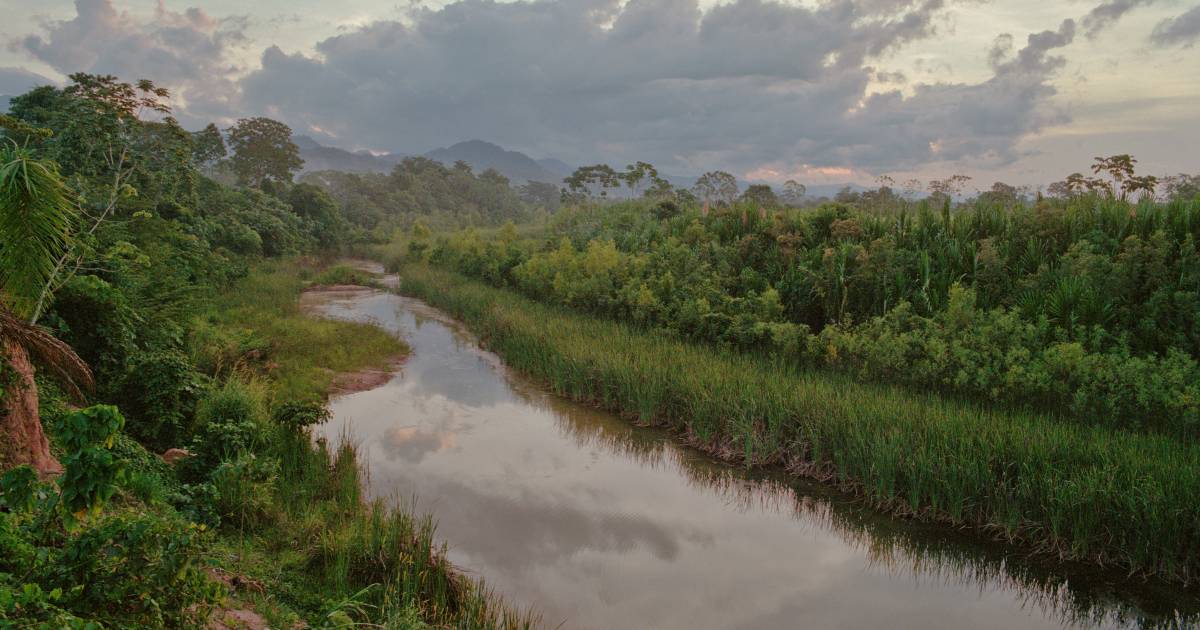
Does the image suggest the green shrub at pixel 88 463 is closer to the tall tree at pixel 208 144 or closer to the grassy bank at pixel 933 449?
the grassy bank at pixel 933 449

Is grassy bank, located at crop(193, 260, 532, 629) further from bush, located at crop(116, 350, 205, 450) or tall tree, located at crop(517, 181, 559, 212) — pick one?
tall tree, located at crop(517, 181, 559, 212)

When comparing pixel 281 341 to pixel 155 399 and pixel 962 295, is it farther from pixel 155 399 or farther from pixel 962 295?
pixel 962 295

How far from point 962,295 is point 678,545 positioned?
6352 mm

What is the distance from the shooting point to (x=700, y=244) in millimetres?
17094

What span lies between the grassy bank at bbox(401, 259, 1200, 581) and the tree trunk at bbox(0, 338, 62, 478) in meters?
7.26

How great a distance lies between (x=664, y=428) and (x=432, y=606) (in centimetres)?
579

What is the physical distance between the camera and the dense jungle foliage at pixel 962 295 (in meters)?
8.56

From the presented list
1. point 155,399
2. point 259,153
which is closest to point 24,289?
point 155,399

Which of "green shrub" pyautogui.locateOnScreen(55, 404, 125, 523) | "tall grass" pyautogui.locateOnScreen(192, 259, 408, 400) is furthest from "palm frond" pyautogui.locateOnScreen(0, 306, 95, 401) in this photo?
"tall grass" pyautogui.locateOnScreen(192, 259, 408, 400)

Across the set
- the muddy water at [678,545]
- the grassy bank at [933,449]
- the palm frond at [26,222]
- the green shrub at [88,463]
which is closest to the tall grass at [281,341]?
the muddy water at [678,545]

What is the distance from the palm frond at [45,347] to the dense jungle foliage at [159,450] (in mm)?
17

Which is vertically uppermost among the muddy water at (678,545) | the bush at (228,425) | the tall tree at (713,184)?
the tall tree at (713,184)

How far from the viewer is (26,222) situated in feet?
15.2

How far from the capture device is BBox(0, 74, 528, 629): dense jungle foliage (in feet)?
10.9
